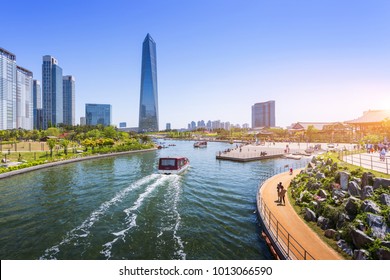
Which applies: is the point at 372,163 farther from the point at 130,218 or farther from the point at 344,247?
the point at 130,218

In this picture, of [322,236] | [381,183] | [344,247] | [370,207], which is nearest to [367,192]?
[381,183]

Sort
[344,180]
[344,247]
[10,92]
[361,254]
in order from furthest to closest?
[10,92] → [344,180] → [344,247] → [361,254]

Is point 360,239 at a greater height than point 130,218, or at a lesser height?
greater

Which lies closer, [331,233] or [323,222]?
[331,233]

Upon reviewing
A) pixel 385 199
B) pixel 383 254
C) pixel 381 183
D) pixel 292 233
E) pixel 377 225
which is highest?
pixel 381 183

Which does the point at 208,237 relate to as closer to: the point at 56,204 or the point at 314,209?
the point at 314,209

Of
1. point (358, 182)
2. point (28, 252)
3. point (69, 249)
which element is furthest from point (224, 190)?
point (28, 252)

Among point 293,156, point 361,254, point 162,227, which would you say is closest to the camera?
point 361,254
